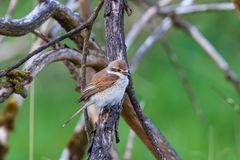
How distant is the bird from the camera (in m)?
2.82

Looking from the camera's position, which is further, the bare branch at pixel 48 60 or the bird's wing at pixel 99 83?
the bird's wing at pixel 99 83

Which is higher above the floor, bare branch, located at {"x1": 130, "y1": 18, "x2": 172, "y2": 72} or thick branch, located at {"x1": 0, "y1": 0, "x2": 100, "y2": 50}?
bare branch, located at {"x1": 130, "y1": 18, "x2": 172, "y2": 72}

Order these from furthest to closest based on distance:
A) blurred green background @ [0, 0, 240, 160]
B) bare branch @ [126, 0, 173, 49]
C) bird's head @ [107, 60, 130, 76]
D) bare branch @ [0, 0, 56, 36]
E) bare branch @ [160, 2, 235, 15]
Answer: blurred green background @ [0, 0, 240, 160]
bare branch @ [160, 2, 235, 15]
bare branch @ [126, 0, 173, 49]
bird's head @ [107, 60, 130, 76]
bare branch @ [0, 0, 56, 36]

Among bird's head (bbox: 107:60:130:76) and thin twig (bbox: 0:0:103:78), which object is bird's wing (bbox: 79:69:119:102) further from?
thin twig (bbox: 0:0:103:78)

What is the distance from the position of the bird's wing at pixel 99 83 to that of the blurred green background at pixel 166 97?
2036mm

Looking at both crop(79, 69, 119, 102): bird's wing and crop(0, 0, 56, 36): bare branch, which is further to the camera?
crop(79, 69, 119, 102): bird's wing

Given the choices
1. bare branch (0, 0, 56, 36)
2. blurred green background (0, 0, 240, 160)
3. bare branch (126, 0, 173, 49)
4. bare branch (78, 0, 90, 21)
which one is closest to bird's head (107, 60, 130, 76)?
bare branch (0, 0, 56, 36)


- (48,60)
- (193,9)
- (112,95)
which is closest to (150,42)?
(193,9)

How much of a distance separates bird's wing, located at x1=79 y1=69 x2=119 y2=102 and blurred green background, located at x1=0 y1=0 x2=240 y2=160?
2036 millimetres

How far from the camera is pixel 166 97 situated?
6.44 m

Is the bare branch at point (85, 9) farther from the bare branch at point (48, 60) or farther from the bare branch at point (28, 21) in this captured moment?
the bare branch at point (28, 21)

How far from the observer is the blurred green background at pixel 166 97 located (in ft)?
18.3

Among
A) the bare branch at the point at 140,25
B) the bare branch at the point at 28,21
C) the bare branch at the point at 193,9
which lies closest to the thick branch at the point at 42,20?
the bare branch at the point at 28,21

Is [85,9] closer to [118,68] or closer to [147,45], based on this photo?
[147,45]
